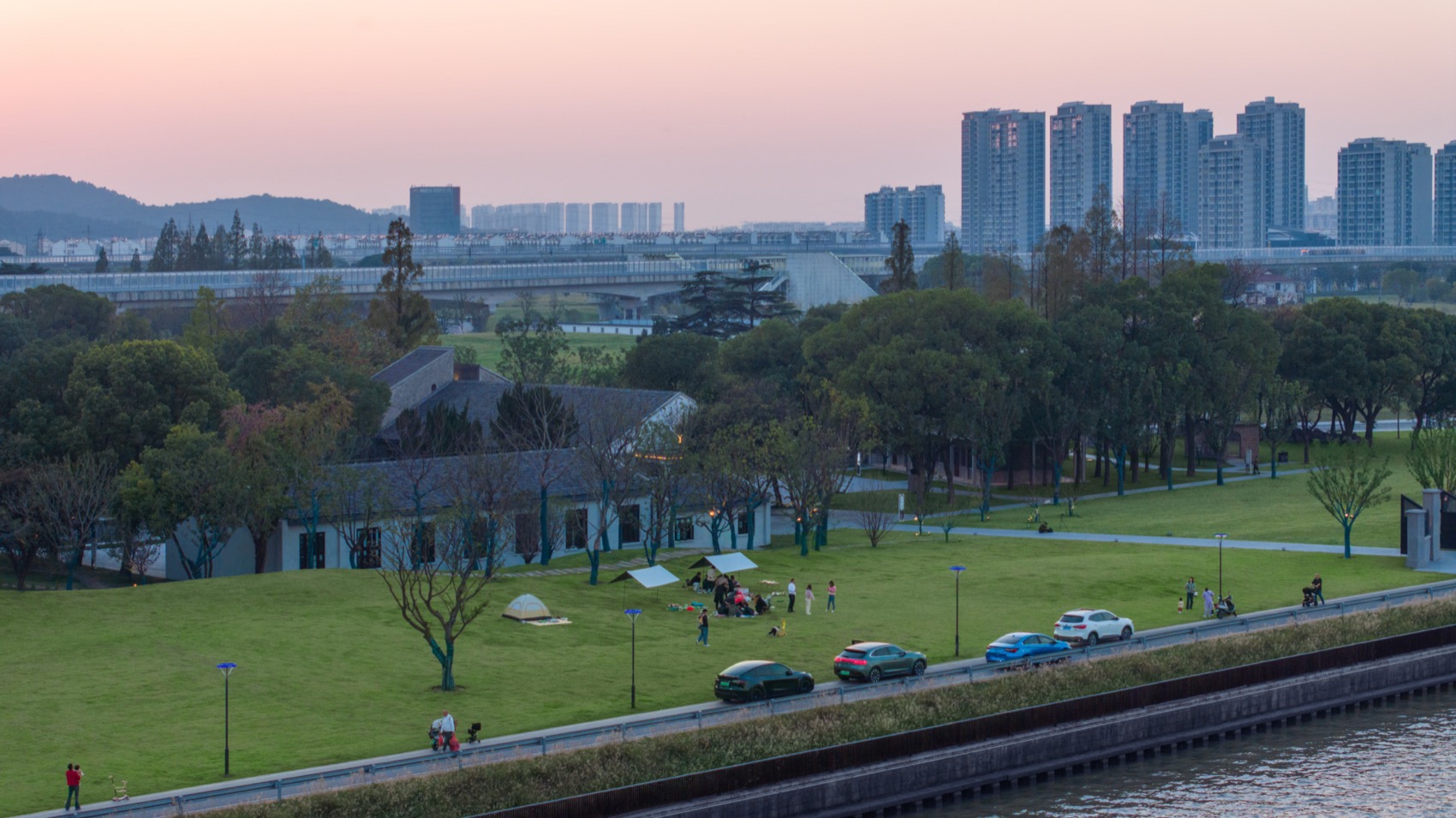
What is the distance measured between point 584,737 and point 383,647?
896 cm

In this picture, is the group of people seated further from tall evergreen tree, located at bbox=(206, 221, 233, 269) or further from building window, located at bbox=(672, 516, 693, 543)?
tall evergreen tree, located at bbox=(206, 221, 233, 269)

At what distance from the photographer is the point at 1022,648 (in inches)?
1257

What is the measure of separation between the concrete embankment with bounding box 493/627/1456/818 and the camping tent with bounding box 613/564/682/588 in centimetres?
1343

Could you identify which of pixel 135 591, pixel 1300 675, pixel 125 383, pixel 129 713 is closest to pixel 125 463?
pixel 125 383

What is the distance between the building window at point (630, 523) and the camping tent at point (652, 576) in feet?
18.6

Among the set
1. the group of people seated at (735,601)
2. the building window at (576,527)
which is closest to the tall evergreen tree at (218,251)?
the building window at (576,527)

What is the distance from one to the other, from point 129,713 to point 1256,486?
5183 centimetres

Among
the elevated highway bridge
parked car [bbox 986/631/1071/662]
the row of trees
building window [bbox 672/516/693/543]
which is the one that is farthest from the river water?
the row of trees

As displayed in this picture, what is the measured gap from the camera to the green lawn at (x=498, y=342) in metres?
127

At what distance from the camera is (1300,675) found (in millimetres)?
33688

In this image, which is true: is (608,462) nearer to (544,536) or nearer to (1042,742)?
(544,536)

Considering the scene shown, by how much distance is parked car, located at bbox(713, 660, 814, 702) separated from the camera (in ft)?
93.4

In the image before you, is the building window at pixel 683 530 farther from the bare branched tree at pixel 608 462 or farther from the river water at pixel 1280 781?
the river water at pixel 1280 781

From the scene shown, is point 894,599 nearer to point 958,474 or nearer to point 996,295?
point 958,474
